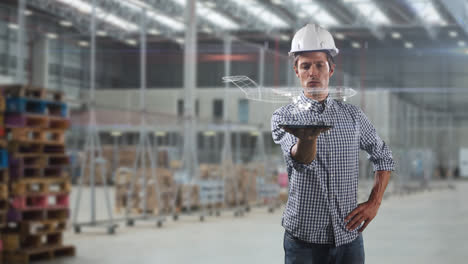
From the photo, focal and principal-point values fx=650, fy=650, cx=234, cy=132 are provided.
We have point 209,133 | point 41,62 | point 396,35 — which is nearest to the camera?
point 396,35

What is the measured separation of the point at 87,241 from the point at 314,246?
29.6 feet

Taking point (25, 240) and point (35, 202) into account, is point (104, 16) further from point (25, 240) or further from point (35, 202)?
point (25, 240)

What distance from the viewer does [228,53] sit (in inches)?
93.6

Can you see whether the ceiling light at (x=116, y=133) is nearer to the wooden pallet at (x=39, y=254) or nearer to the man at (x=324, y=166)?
the wooden pallet at (x=39, y=254)

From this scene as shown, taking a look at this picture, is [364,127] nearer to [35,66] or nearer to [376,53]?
[376,53]

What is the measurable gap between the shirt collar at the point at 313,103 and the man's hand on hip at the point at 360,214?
0.32m

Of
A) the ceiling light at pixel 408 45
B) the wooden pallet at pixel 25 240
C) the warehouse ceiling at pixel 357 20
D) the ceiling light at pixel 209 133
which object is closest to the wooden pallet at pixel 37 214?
the wooden pallet at pixel 25 240

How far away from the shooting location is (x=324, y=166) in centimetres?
191

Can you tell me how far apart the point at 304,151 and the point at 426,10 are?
3.67ft

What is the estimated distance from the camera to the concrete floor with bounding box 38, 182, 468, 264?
345 inches

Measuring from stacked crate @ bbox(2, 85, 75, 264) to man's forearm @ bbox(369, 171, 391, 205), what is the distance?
6944 millimetres

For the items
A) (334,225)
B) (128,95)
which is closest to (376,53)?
(334,225)

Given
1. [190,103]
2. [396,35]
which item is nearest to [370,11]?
[396,35]

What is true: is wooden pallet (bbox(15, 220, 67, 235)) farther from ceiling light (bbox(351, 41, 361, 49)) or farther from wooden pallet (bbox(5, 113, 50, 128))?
→ ceiling light (bbox(351, 41, 361, 49))
